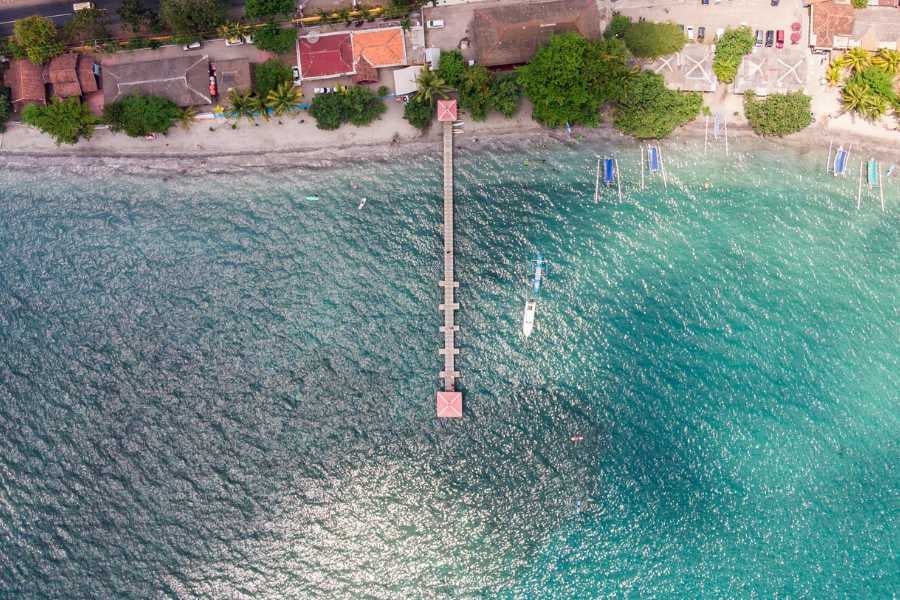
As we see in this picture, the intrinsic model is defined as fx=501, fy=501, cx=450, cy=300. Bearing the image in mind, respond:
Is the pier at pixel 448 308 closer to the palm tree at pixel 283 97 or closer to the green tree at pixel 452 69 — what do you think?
the green tree at pixel 452 69

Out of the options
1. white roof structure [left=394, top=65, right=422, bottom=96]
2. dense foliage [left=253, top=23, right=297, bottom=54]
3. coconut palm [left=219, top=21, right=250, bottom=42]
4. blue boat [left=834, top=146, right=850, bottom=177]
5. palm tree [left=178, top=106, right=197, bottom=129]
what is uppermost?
coconut palm [left=219, top=21, right=250, bottom=42]

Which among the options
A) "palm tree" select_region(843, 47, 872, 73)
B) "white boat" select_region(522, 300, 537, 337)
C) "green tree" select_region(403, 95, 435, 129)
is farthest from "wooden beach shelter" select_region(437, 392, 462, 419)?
"palm tree" select_region(843, 47, 872, 73)

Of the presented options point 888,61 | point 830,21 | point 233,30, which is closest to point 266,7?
point 233,30

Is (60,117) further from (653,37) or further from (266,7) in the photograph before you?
(653,37)

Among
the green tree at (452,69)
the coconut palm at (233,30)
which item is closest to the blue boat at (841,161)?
the green tree at (452,69)

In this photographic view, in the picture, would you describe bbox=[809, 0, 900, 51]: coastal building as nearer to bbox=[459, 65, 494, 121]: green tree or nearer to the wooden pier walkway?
bbox=[459, 65, 494, 121]: green tree

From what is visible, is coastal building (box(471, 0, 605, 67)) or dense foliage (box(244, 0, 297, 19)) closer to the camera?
dense foliage (box(244, 0, 297, 19))
